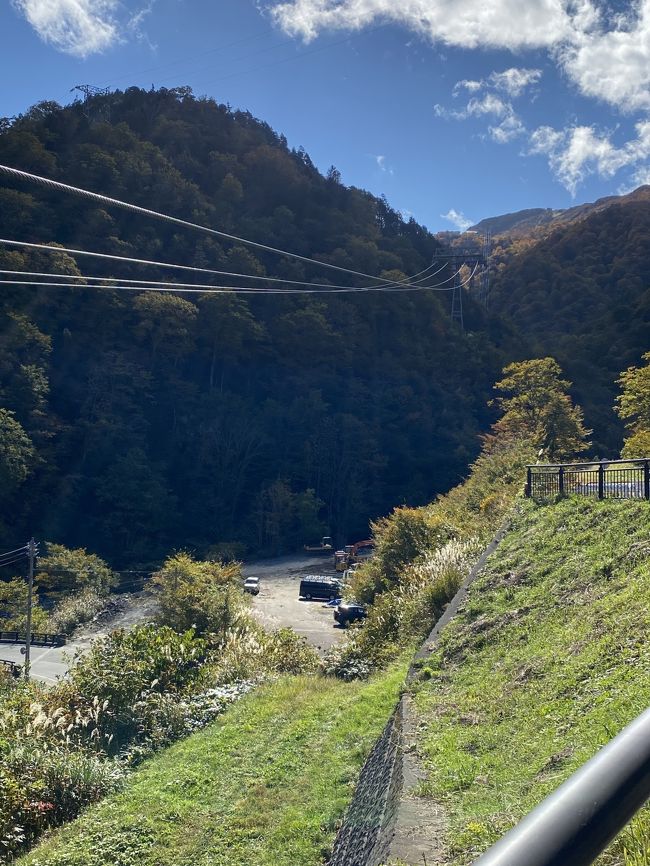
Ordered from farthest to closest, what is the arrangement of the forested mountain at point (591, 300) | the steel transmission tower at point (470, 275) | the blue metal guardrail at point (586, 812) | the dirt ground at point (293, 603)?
1. the steel transmission tower at point (470, 275)
2. the forested mountain at point (591, 300)
3. the dirt ground at point (293, 603)
4. the blue metal guardrail at point (586, 812)

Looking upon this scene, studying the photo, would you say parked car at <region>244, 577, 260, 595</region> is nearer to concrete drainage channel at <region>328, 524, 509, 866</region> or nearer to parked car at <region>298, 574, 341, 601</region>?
parked car at <region>298, 574, 341, 601</region>

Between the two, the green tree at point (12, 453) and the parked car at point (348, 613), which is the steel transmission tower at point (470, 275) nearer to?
the green tree at point (12, 453)

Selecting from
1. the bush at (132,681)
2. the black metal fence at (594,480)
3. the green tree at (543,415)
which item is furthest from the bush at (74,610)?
the black metal fence at (594,480)

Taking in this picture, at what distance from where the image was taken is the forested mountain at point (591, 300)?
61.2 m

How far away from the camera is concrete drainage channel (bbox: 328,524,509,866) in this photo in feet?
14.1

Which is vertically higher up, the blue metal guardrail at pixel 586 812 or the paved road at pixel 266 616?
the blue metal guardrail at pixel 586 812

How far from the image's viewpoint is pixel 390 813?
5000 mm

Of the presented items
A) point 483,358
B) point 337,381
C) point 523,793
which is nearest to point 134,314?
point 337,381

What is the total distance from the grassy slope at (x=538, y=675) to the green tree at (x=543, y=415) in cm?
1331

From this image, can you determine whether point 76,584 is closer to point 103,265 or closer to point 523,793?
point 103,265

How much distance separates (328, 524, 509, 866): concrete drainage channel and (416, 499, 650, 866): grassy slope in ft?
0.53

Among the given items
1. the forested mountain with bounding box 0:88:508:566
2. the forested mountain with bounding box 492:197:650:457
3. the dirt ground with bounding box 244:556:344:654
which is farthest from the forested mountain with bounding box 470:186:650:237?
the dirt ground with bounding box 244:556:344:654

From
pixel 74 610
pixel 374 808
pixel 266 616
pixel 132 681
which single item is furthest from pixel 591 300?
pixel 374 808

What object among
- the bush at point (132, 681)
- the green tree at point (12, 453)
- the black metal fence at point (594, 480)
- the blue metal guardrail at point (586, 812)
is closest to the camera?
the blue metal guardrail at point (586, 812)
